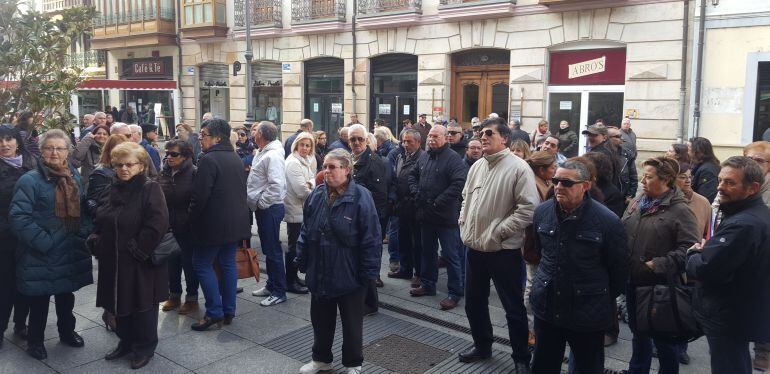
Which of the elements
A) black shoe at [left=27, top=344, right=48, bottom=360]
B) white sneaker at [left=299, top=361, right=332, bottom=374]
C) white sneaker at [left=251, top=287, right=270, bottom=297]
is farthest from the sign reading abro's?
black shoe at [left=27, top=344, right=48, bottom=360]

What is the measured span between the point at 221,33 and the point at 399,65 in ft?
26.4

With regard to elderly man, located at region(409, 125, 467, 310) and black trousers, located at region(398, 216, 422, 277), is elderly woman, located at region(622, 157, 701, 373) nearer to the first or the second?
elderly man, located at region(409, 125, 467, 310)

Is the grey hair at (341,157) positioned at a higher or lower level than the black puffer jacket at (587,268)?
higher

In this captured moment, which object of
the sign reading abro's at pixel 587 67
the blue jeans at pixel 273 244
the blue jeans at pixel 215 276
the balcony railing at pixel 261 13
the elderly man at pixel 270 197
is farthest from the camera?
the balcony railing at pixel 261 13

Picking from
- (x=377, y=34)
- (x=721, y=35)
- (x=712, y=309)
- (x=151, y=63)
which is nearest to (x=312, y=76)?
(x=377, y=34)

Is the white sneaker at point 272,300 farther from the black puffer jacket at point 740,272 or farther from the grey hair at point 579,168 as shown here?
the black puffer jacket at point 740,272

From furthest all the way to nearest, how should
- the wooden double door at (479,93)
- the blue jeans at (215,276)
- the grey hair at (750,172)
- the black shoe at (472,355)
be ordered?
1. the wooden double door at (479,93)
2. the blue jeans at (215,276)
3. the black shoe at (472,355)
4. the grey hair at (750,172)

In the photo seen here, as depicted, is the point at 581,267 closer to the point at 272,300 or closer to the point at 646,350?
the point at 646,350

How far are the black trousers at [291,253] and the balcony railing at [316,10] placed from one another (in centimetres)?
1447

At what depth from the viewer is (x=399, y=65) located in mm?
19375

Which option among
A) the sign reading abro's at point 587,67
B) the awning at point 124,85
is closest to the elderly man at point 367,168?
the sign reading abro's at point 587,67

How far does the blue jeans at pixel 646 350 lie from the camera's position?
402cm

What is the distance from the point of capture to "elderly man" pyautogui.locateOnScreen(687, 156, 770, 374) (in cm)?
341

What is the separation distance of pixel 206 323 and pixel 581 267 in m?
3.50
